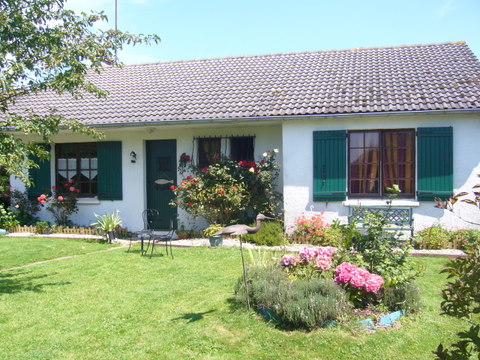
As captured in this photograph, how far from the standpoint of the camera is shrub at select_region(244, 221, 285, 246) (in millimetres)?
9523

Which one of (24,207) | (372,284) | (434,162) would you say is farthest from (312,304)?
(24,207)

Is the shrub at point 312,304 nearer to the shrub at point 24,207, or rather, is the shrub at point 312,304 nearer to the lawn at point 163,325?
the lawn at point 163,325

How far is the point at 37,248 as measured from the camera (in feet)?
31.0

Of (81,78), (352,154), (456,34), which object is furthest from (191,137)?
(456,34)

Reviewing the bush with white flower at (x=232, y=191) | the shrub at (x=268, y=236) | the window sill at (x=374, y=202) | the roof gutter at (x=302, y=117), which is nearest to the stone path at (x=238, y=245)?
the shrub at (x=268, y=236)

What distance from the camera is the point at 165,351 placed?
4.17 metres

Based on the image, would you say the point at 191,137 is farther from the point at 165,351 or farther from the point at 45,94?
the point at 165,351

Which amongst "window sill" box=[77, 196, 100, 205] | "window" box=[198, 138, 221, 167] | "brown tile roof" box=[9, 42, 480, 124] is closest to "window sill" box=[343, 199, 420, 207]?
"brown tile roof" box=[9, 42, 480, 124]

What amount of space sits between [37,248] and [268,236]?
201 inches

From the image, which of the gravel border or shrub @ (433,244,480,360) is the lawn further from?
shrub @ (433,244,480,360)

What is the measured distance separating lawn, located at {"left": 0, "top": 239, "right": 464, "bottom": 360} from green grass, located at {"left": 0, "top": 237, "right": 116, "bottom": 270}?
3.86ft

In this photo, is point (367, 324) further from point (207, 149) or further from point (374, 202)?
point (207, 149)

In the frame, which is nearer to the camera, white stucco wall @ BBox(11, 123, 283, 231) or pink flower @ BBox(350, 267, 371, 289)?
pink flower @ BBox(350, 267, 371, 289)

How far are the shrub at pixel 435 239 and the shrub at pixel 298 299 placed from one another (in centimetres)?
483
